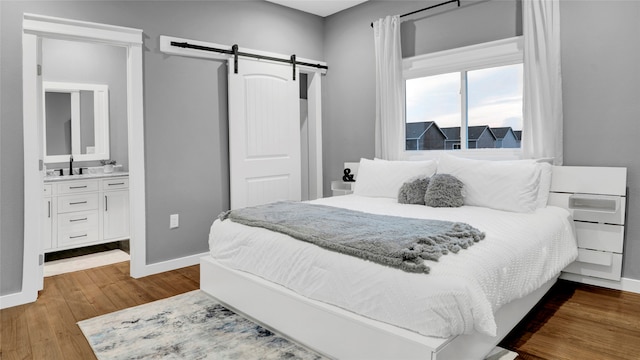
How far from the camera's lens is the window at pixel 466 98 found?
3520 mm

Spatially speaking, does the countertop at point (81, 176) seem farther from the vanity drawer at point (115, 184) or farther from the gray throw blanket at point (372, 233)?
the gray throw blanket at point (372, 233)

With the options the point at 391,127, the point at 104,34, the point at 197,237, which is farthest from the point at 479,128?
the point at 104,34

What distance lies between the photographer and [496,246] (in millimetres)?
1971

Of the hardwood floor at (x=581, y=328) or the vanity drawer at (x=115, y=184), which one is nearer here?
the hardwood floor at (x=581, y=328)

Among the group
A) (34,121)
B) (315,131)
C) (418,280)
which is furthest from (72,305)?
(315,131)

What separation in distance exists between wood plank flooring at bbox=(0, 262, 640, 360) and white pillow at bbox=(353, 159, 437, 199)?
135 centimetres

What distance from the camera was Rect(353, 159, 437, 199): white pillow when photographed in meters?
3.47

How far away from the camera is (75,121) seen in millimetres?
4617

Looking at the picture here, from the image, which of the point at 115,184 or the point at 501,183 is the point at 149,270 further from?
the point at 501,183

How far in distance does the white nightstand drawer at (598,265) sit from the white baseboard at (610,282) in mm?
46

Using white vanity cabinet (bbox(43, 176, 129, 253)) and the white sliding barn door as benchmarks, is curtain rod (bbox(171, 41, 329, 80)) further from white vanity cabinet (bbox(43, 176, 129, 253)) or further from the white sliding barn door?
white vanity cabinet (bbox(43, 176, 129, 253))

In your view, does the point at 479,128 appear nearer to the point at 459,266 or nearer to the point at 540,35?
the point at 540,35

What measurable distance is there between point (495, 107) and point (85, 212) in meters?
4.32

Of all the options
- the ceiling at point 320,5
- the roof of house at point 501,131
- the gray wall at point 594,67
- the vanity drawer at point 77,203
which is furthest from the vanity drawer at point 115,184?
the roof of house at point 501,131
